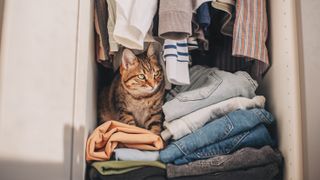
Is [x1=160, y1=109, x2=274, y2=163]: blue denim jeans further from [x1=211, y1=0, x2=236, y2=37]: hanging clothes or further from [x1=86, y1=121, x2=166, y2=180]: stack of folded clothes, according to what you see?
[x1=211, y1=0, x2=236, y2=37]: hanging clothes

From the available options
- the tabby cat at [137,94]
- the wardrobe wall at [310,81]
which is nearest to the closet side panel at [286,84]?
the wardrobe wall at [310,81]

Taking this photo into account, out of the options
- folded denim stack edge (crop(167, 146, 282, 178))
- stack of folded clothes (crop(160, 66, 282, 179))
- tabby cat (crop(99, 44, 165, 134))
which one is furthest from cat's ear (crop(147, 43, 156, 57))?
folded denim stack edge (crop(167, 146, 282, 178))

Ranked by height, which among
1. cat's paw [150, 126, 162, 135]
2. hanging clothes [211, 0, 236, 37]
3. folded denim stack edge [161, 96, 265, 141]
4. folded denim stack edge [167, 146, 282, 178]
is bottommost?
folded denim stack edge [167, 146, 282, 178]

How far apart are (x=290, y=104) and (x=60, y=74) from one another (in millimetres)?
580

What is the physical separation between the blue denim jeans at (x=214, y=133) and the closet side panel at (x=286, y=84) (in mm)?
75

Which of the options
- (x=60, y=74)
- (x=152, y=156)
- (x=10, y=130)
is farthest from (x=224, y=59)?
(x=10, y=130)

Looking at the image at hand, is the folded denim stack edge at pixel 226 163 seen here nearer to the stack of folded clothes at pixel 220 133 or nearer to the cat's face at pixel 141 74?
the stack of folded clothes at pixel 220 133

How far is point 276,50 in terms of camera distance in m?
0.97

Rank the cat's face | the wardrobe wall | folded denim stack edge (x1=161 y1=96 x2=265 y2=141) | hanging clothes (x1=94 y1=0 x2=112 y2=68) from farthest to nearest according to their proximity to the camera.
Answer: the cat's face, hanging clothes (x1=94 y1=0 x2=112 y2=68), folded denim stack edge (x1=161 y1=96 x2=265 y2=141), the wardrobe wall

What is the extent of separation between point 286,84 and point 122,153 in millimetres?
469

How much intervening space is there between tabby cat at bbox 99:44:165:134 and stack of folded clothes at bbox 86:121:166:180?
0.18 meters

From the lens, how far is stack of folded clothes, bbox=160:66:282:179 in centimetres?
85

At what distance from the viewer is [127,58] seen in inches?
44.6

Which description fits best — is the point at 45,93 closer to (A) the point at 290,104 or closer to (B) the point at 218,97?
(B) the point at 218,97
